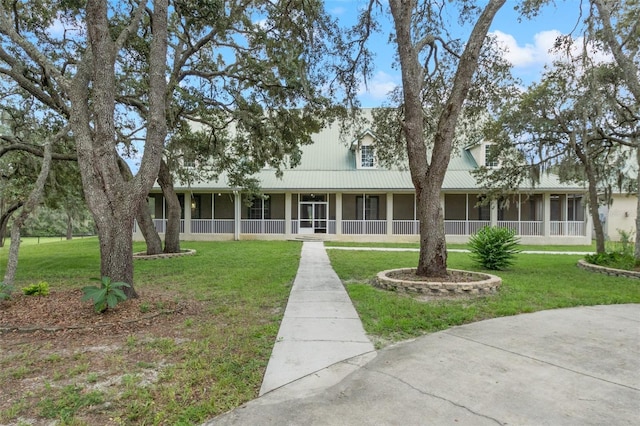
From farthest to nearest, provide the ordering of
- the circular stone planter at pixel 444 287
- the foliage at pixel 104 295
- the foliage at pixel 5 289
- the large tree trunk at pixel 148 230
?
the large tree trunk at pixel 148 230 < the circular stone planter at pixel 444 287 < the foliage at pixel 5 289 < the foliage at pixel 104 295

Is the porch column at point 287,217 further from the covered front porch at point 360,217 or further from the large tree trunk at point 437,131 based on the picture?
the large tree trunk at point 437,131

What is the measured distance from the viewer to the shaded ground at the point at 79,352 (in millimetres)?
2965

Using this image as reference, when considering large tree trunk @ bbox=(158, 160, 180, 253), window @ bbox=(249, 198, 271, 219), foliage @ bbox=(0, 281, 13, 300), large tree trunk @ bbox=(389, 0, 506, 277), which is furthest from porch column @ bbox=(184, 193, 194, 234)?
foliage @ bbox=(0, 281, 13, 300)

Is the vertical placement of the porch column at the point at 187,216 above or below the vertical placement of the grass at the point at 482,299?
above

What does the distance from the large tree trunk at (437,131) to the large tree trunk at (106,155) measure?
16.7 ft

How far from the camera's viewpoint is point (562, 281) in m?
9.05

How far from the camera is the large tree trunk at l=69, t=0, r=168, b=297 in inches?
223

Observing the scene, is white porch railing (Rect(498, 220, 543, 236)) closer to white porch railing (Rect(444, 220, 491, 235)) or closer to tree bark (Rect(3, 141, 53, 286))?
white porch railing (Rect(444, 220, 491, 235))

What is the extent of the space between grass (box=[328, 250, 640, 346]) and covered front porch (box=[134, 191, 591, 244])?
1034cm

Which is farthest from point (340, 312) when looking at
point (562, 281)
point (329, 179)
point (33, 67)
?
point (329, 179)

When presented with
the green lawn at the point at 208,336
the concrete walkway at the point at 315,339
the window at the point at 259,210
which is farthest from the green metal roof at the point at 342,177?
the concrete walkway at the point at 315,339

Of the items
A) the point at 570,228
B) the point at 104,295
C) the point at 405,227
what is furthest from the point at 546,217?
the point at 104,295

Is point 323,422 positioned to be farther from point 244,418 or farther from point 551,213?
point 551,213

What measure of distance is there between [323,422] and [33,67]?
11621mm
